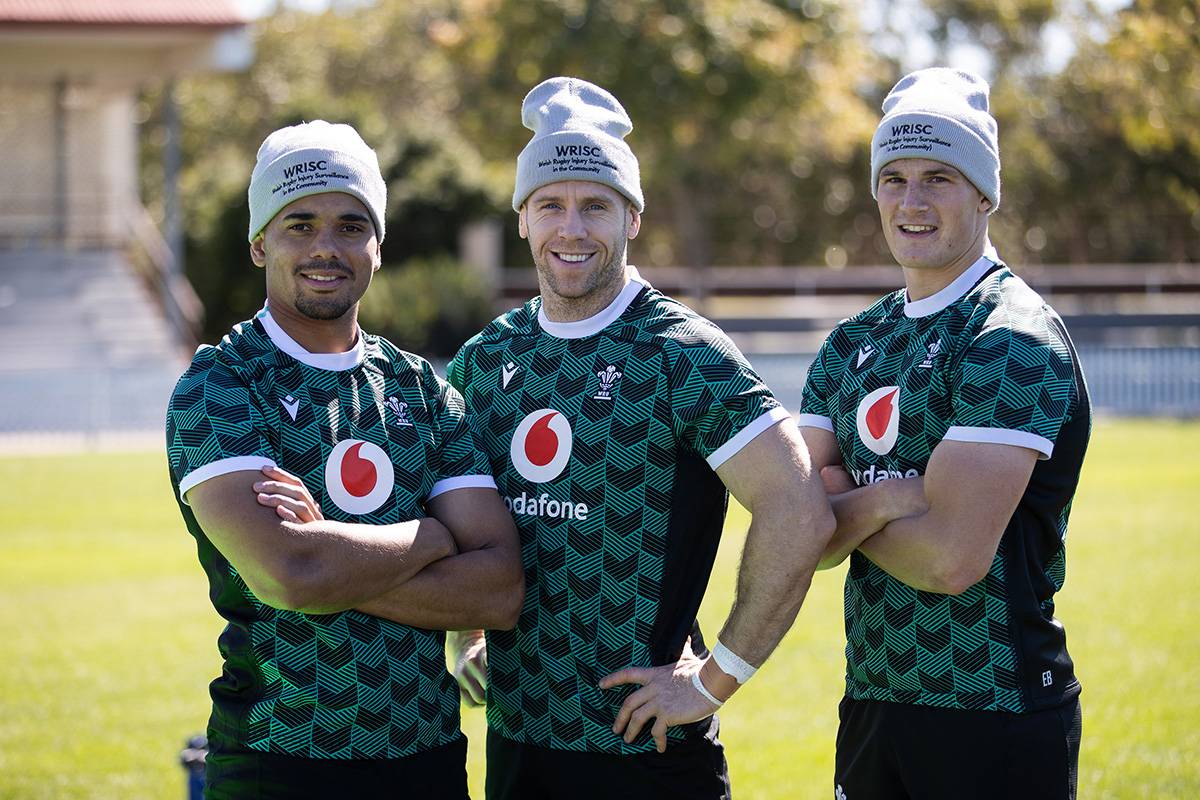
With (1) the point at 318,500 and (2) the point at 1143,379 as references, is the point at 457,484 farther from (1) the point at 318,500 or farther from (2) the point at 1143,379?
(2) the point at 1143,379

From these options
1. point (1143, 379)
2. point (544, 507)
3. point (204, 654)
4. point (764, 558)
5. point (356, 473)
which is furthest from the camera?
point (1143, 379)

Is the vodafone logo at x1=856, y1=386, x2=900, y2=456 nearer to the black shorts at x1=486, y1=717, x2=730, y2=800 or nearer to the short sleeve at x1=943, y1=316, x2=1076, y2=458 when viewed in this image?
the short sleeve at x1=943, y1=316, x2=1076, y2=458

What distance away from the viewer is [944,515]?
147 inches

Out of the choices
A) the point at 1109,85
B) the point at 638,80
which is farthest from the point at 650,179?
the point at 1109,85

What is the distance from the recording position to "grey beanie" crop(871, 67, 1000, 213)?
3984 mm

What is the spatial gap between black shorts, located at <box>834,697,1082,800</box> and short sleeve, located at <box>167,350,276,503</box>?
5.98ft

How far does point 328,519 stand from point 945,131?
6.37 feet

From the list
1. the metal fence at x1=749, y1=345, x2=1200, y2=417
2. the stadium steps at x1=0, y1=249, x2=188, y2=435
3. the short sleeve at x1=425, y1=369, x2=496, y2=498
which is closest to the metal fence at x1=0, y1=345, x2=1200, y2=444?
the stadium steps at x1=0, y1=249, x2=188, y2=435

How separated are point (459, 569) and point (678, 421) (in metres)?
0.71

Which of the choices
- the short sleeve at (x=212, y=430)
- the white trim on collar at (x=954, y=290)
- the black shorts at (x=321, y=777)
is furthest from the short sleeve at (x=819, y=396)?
the short sleeve at (x=212, y=430)

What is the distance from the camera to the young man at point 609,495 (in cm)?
395

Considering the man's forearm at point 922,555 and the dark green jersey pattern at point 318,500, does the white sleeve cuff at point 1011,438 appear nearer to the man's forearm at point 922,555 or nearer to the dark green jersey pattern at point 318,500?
the man's forearm at point 922,555

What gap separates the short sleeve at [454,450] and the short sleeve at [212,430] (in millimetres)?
492

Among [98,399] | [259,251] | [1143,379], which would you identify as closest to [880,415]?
[259,251]
